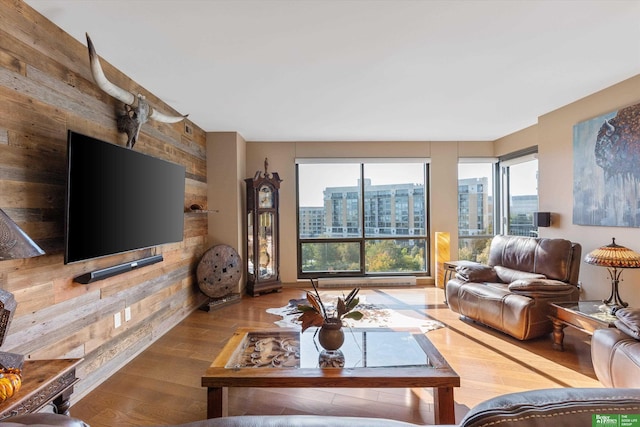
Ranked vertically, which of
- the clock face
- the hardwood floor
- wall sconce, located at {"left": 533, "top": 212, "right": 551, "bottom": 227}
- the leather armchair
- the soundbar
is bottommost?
the hardwood floor

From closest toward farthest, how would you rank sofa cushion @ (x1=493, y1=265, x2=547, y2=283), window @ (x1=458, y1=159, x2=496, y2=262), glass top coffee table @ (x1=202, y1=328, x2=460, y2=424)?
1. glass top coffee table @ (x1=202, y1=328, x2=460, y2=424)
2. sofa cushion @ (x1=493, y1=265, x2=547, y2=283)
3. window @ (x1=458, y1=159, x2=496, y2=262)

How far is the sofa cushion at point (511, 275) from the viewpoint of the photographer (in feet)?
11.0

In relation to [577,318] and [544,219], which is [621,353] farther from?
[544,219]

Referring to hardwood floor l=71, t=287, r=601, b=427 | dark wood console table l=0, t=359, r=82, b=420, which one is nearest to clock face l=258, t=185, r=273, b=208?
hardwood floor l=71, t=287, r=601, b=427

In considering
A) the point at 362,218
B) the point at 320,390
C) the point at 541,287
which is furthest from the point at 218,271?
the point at 541,287

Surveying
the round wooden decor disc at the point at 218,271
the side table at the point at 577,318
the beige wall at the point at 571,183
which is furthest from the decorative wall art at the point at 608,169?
Answer: the round wooden decor disc at the point at 218,271

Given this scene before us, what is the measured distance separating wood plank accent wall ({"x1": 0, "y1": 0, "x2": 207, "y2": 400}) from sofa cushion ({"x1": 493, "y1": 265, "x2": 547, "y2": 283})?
12.4ft

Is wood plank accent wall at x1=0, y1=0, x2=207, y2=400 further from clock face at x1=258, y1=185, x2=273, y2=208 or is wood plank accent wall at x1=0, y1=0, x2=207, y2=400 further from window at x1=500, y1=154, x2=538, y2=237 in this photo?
window at x1=500, y1=154, x2=538, y2=237

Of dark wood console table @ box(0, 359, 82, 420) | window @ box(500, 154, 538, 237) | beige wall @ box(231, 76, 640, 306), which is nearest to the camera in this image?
dark wood console table @ box(0, 359, 82, 420)

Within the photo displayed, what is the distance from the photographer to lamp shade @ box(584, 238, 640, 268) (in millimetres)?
2576

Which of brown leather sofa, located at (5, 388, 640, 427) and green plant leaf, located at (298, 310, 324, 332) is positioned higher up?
brown leather sofa, located at (5, 388, 640, 427)

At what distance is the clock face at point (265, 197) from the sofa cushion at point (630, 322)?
13.3 feet

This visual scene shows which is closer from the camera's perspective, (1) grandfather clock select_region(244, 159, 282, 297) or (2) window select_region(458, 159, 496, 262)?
(1) grandfather clock select_region(244, 159, 282, 297)

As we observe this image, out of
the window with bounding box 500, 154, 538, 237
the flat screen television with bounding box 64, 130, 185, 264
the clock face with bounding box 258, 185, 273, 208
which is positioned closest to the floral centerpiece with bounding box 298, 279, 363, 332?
the flat screen television with bounding box 64, 130, 185, 264
